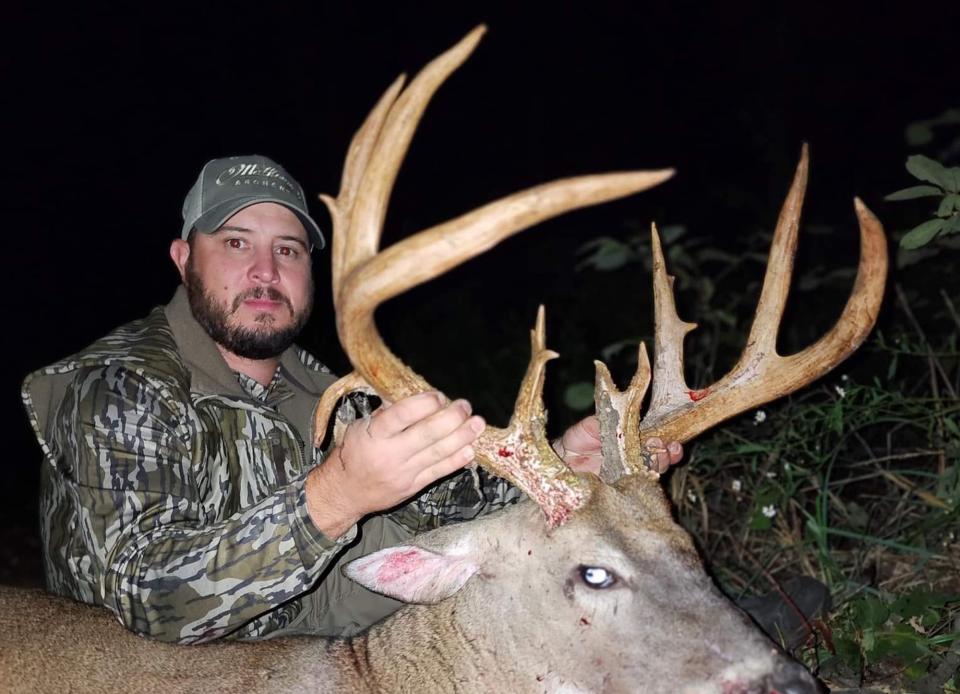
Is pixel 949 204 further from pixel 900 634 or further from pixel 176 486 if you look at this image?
pixel 176 486

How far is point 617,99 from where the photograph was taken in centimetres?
2428


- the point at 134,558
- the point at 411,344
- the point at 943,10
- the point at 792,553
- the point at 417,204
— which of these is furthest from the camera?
the point at 417,204

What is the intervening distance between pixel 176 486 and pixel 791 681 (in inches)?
79.1

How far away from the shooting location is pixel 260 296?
390 cm

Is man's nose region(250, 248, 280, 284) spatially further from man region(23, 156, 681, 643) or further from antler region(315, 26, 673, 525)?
antler region(315, 26, 673, 525)

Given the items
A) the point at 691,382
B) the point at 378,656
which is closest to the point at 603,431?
the point at 378,656

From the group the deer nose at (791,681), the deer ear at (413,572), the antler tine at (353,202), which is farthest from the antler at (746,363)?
the antler tine at (353,202)

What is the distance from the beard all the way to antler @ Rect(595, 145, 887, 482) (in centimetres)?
156

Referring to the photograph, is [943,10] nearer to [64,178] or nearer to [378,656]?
[64,178]

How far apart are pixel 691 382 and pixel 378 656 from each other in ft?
13.6

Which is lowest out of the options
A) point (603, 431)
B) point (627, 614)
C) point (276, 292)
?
point (627, 614)

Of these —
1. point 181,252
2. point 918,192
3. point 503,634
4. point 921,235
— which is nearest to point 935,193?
point 918,192

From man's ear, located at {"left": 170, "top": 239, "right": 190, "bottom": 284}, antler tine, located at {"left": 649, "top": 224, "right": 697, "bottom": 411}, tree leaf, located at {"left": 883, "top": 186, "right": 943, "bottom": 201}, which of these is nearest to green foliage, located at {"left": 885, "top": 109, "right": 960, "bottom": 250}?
tree leaf, located at {"left": 883, "top": 186, "right": 943, "bottom": 201}

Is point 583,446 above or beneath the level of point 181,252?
beneath
